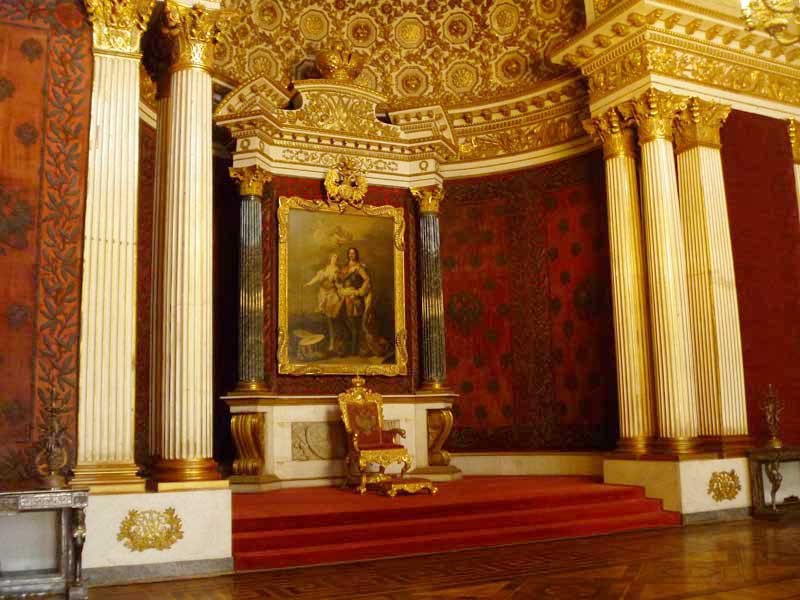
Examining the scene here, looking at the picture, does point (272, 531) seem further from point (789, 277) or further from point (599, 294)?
point (789, 277)

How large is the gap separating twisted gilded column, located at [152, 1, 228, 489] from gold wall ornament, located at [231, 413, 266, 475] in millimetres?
2791

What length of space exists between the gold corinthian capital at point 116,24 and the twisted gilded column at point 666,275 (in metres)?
6.13

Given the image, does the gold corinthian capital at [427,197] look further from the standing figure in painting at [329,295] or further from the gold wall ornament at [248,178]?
the gold wall ornament at [248,178]

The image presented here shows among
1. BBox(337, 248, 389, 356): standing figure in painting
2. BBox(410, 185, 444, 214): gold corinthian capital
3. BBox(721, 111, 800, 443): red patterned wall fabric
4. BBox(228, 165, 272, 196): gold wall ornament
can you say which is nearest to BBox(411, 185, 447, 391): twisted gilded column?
BBox(410, 185, 444, 214): gold corinthian capital

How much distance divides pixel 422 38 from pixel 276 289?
5145 mm

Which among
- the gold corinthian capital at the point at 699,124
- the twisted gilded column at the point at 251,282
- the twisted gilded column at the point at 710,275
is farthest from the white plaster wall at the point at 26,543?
the gold corinthian capital at the point at 699,124

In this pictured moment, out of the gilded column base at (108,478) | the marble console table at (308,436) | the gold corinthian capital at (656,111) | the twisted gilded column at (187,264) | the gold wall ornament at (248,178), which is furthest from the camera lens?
the gold wall ornament at (248,178)

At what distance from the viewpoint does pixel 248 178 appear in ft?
35.7

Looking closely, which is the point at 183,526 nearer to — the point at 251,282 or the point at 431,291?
the point at 251,282

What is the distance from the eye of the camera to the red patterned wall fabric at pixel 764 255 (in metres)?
10.2

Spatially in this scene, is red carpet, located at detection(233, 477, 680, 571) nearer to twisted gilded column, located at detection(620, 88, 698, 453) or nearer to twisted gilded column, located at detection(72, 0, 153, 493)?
twisted gilded column, located at detection(620, 88, 698, 453)

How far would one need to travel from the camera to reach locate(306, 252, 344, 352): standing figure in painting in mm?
11281

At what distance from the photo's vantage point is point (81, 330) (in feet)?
22.3

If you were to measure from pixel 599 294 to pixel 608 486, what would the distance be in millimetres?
2880
